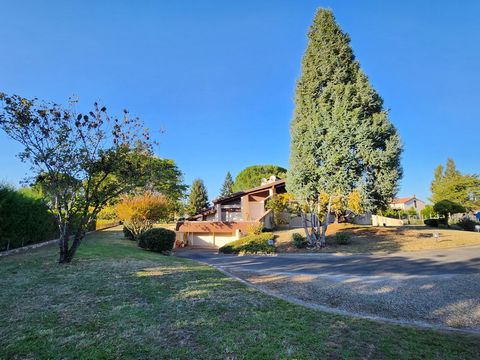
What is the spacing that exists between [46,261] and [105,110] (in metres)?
5.83

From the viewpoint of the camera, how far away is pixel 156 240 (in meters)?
16.3

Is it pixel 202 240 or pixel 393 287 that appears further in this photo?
pixel 202 240

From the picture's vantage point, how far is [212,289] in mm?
6414

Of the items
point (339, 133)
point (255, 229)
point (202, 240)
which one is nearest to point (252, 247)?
point (255, 229)

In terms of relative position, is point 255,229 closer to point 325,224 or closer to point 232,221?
point 232,221

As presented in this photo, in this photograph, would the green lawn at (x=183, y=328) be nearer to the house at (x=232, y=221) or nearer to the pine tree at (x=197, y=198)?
the house at (x=232, y=221)

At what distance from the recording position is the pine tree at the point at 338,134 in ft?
56.0

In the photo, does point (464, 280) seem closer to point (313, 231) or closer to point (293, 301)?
point (293, 301)

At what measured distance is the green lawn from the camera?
3320 mm

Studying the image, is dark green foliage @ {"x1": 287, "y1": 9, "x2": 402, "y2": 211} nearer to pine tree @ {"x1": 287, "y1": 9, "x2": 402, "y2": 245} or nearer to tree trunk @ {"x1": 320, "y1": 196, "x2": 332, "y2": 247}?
pine tree @ {"x1": 287, "y1": 9, "x2": 402, "y2": 245}

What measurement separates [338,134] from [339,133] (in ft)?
0.39

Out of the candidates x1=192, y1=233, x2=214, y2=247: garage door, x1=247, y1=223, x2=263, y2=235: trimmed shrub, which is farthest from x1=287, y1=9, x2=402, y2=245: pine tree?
x1=192, y1=233, x2=214, y2=247: garage door

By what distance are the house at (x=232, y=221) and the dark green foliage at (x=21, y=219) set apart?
12.3 m

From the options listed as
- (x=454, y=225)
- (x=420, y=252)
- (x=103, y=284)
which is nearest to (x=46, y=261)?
(x=103, y=284)
